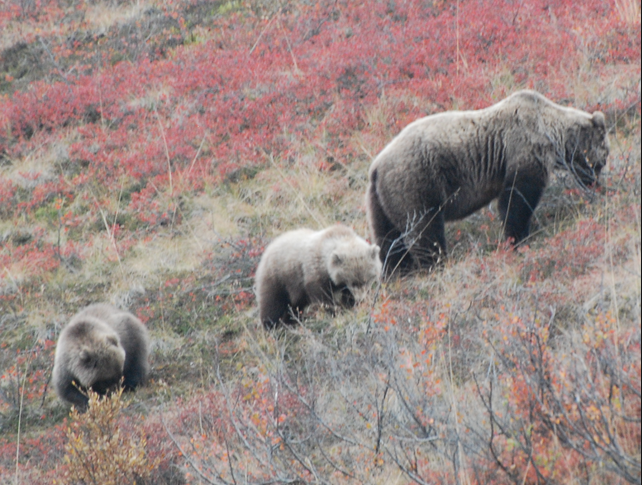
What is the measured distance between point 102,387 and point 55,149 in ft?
21.7

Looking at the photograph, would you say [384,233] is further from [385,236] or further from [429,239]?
[429,239]

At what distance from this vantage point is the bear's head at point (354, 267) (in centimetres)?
723

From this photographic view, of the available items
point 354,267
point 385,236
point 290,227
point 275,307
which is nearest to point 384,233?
point 385,236

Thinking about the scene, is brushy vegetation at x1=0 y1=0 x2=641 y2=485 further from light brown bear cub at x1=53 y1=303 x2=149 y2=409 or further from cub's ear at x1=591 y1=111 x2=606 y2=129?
cub's ear at x1=591 y1=111 x2=606 y2=129

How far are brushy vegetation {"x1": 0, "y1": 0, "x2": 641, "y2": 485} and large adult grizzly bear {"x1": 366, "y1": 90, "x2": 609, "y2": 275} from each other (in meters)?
0.36

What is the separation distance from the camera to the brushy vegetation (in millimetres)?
4375

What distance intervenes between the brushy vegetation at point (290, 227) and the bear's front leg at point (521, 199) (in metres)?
0.20

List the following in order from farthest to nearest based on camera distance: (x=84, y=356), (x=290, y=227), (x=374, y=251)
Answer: (x=290, y=227) < (x=84, y=356) < (x=374, y=251)

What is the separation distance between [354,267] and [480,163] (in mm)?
1820

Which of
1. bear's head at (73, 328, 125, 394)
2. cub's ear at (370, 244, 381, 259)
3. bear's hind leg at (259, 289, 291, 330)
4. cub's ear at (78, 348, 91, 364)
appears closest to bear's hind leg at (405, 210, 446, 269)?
cub's ear at (370, 244, 381, 259)

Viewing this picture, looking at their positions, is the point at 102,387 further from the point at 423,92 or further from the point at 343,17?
the point at 343,17

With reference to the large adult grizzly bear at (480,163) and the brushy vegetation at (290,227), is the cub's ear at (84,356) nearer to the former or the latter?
the brushy vegetation at (290,227)

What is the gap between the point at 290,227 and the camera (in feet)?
32.3

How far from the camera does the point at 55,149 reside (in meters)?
13.1
